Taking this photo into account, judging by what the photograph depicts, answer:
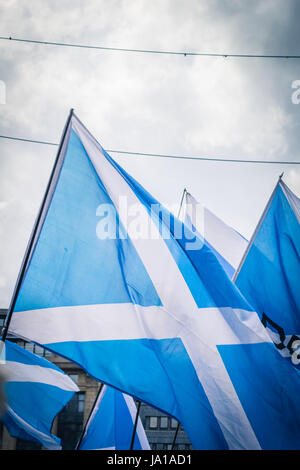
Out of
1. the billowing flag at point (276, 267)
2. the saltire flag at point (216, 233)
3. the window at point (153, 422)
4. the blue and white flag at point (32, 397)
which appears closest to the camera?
the blue and white flag at point (32, 397)

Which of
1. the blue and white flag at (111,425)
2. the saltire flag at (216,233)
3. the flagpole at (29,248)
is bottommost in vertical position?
the blue and white flag at (111,425)

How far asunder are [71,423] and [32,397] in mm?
33393

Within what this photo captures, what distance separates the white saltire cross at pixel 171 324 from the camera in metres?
4.94

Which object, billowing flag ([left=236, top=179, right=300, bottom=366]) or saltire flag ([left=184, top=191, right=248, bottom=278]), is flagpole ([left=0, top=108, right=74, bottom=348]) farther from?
saltire flag ([left=184, top=191, right=248, bottom=278])

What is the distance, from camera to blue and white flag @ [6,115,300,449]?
4930mm

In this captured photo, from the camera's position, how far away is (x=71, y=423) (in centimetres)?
A: 3644

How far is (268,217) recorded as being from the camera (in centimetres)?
788

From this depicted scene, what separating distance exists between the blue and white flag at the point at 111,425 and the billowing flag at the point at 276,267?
4806 mm

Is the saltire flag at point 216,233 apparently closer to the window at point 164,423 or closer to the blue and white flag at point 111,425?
the blue and white flag at point 111,425

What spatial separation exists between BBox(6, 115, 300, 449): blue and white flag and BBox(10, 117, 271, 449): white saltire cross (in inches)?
0.5

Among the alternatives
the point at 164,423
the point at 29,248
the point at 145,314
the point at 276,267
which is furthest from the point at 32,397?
the point at 164,423

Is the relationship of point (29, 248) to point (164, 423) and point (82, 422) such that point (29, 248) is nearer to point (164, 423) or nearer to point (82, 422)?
point (82, 422)

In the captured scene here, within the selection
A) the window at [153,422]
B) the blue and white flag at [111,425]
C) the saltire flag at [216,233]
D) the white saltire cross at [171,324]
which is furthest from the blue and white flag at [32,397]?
the window at [153,422]
